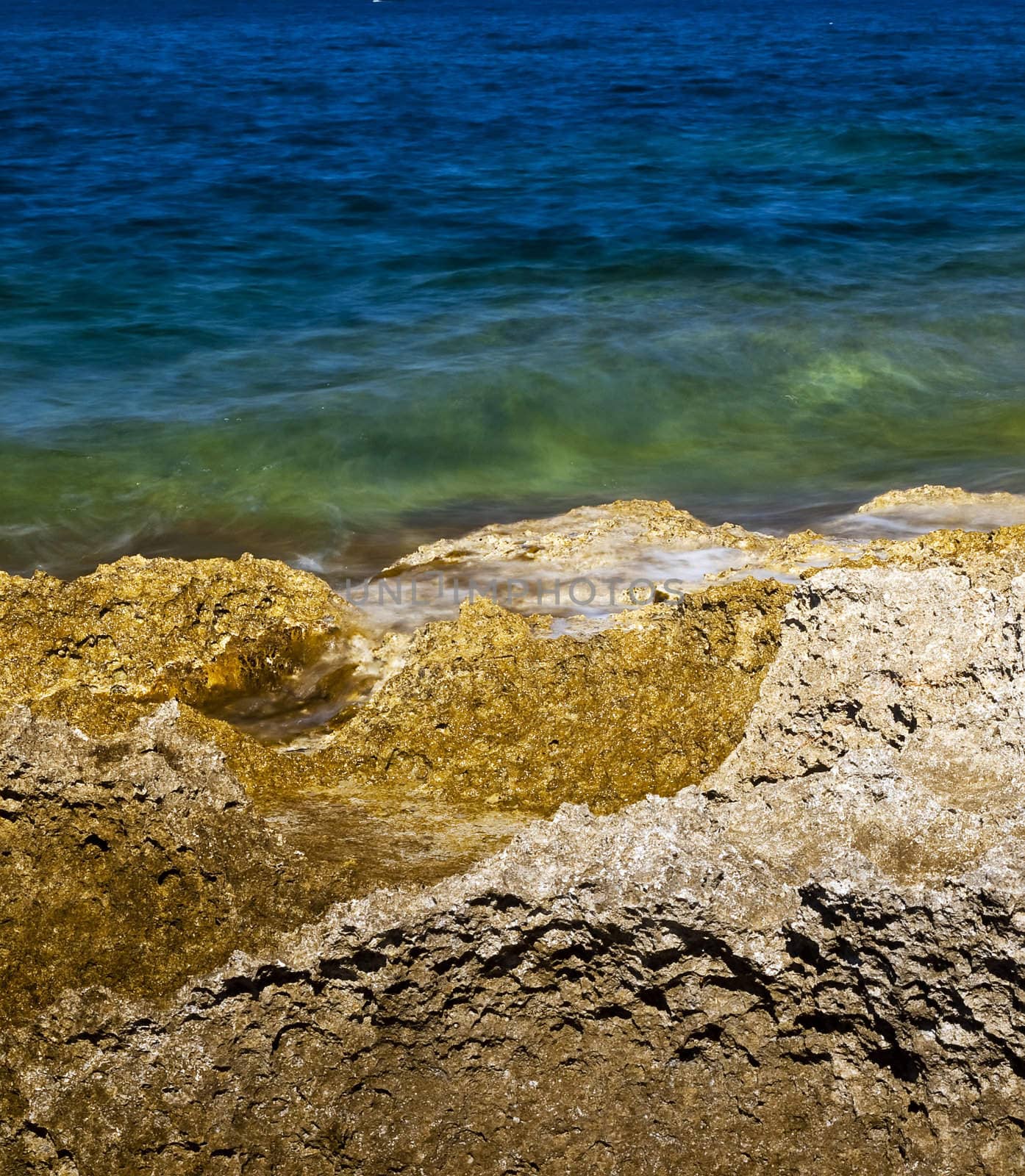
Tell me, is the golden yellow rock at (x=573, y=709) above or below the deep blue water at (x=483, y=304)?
above

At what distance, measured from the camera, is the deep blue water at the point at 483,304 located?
7133 mm

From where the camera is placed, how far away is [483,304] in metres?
10.3

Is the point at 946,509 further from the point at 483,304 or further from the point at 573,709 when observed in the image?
the point at 483,304

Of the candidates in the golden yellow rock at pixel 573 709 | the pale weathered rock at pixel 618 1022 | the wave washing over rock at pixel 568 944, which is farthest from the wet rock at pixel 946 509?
the pale weathered rock at pixel 618 1022

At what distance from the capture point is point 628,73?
23.2 m

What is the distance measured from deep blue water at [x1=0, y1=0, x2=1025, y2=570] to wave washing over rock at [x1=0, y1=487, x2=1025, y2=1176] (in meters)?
3.47

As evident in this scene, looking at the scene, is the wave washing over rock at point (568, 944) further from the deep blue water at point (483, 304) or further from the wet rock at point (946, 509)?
the deep blue water at point (483, 304)

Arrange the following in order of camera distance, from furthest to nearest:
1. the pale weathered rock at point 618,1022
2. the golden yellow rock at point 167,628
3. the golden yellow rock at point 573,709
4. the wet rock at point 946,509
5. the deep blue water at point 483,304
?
the deep blue water at point 483,304 < the wet rock at point 946,509 < the golden yellow rock at point 167,628 < the golden yellow rock at point 573,709 < the pale weathered rock at point 618,1022

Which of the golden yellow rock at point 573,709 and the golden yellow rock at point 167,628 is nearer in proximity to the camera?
the golden yellow rock at point 573,709

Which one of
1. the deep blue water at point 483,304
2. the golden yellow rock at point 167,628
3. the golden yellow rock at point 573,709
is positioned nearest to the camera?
the golden yellow rock at point 573,709

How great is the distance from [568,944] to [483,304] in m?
8.72

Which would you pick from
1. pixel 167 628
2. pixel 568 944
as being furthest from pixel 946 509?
pixel 568 944

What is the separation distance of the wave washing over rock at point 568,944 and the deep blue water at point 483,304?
11.4 feet

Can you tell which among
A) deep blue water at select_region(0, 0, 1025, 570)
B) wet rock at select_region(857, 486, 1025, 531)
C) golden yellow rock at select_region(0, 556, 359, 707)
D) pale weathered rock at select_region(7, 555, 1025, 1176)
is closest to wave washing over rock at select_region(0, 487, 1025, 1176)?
pale weathered rock at select_region(7, 555, 1025, 1176)
